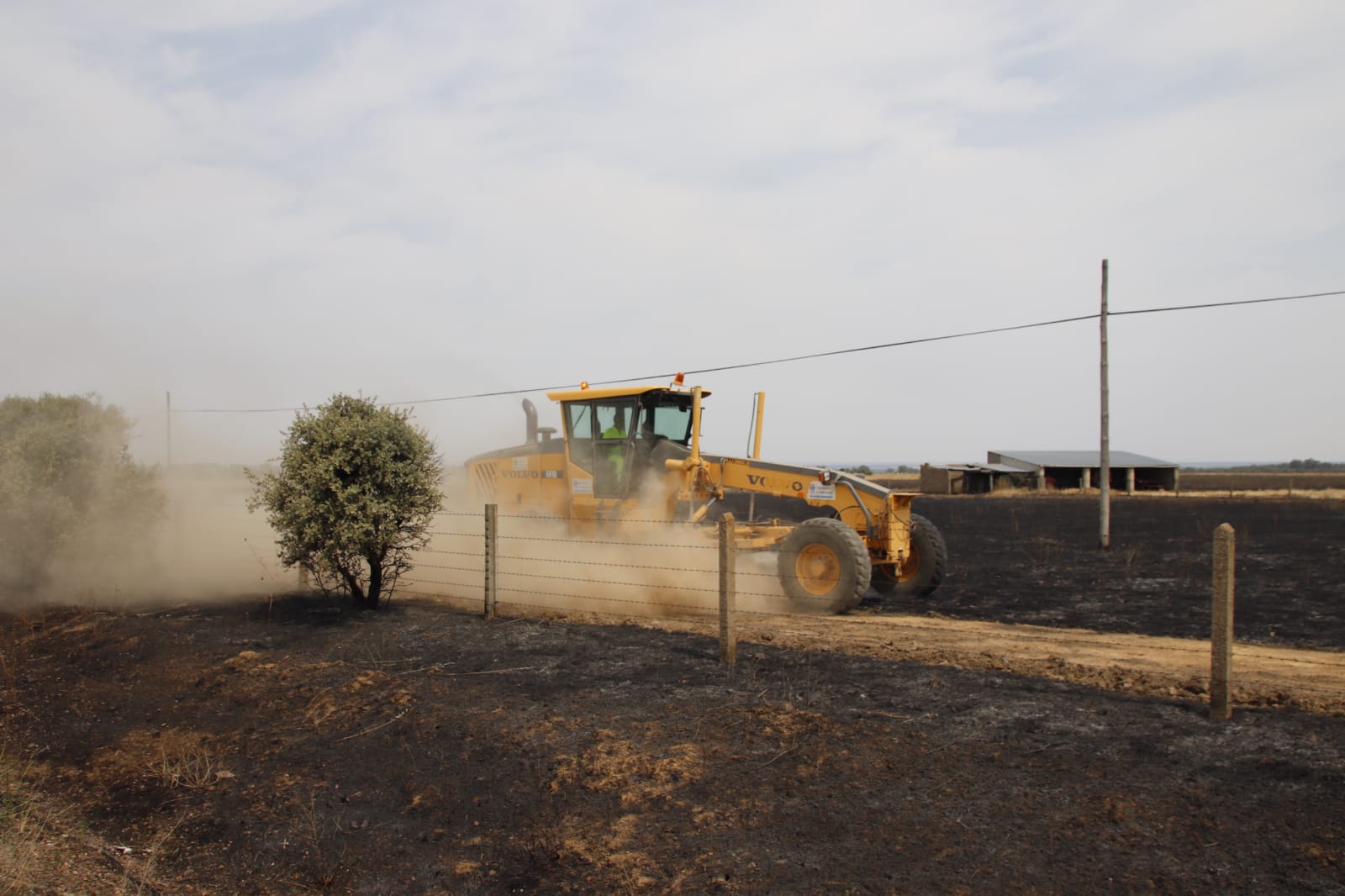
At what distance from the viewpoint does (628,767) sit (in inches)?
219

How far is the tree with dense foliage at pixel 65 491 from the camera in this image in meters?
12.0

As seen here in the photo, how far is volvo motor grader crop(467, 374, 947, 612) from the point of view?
12141mm

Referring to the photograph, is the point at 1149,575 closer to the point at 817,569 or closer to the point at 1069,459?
the point at 817,569

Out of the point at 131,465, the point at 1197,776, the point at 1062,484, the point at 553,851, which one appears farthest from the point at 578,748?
the point at 1062,484

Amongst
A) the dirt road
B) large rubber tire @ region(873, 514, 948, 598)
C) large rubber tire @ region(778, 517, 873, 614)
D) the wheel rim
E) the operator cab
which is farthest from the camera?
the operator cab

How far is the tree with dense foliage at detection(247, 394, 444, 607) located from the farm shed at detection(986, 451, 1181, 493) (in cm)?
4687

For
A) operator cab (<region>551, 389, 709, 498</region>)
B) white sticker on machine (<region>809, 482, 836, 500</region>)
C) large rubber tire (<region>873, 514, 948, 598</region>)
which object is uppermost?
operator cab (<region>551, 389, 709, 498</region>)

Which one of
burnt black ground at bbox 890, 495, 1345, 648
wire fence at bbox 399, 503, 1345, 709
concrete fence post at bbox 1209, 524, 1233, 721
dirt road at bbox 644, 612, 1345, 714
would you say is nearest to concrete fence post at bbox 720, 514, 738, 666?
wire fence at bbox 399, 503, 1345, 709

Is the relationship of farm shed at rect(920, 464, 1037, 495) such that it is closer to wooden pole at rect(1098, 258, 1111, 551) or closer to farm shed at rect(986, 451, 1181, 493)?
farm shed at rect(986, 451, 1181, 493)

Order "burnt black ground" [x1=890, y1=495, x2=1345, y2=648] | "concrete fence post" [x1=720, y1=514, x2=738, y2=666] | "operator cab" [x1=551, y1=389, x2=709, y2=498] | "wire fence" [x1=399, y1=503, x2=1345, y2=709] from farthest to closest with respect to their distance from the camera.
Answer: "operator cab" [x1=551, y1=389, x2=709, y2=498], "burnt black ground" [x1=890, y1=495, x2=1345, y2=648], "wire fence" [x1=399, y1=503, x2=1345, y2=709], "concrete fence post" [x1=720, y1=514, x2=738, y2=666]

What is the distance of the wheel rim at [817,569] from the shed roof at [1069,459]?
1812 inches

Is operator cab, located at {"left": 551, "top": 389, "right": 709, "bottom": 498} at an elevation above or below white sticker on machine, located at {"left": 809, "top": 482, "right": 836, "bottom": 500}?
above

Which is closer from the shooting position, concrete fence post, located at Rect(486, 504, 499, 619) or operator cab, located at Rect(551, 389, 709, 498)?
concrete fence post, located at Rect(486, 504, 499, 619)

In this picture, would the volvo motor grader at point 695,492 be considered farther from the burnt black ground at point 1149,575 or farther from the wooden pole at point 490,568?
the wooden pole at point 490,568
